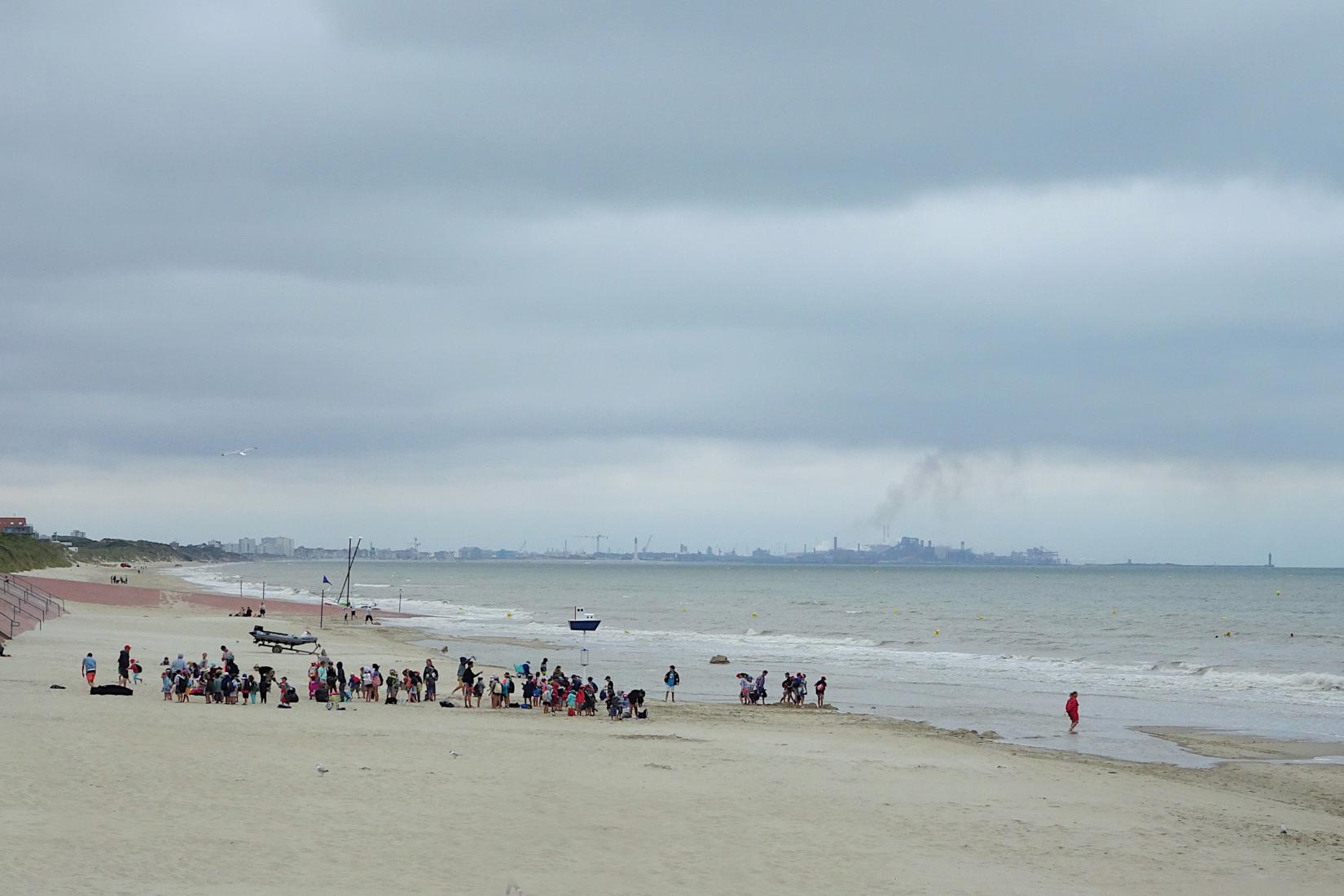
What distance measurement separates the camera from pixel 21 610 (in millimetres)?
48062

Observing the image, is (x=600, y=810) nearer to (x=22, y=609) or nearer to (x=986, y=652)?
(x=22, y=609)

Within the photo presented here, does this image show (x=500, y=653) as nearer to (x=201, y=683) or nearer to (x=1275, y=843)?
(x=201, y=683)

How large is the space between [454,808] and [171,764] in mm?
5146

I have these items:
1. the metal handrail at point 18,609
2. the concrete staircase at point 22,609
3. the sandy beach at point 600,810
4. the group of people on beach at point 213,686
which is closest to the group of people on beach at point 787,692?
the sandy beach at point 600,810

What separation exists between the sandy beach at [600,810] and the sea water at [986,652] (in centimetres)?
713

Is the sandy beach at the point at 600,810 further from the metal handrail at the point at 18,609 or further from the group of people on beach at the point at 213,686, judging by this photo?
the metal handrail at the point at 18,609

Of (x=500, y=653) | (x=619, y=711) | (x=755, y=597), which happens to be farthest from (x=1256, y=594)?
(x=619, y=711)

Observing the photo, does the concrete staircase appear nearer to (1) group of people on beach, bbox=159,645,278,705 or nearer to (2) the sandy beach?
(1) group of people on beach, bbox=159,645,278,705

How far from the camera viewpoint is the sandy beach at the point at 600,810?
13688 millimetres

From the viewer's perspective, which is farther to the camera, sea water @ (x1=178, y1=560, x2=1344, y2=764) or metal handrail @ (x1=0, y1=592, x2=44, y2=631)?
metal handrail @ (x1=0, y1=592, x2=44, y2=631)

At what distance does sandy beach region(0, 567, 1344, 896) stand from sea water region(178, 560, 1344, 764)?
713 centimetres

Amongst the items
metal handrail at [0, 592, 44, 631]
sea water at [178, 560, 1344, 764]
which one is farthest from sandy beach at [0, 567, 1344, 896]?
metal handrail at [0, 592, 44, 631]

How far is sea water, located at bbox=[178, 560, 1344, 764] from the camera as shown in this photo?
35.0 metres

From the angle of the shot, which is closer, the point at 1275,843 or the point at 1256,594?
the point at 1275,843
